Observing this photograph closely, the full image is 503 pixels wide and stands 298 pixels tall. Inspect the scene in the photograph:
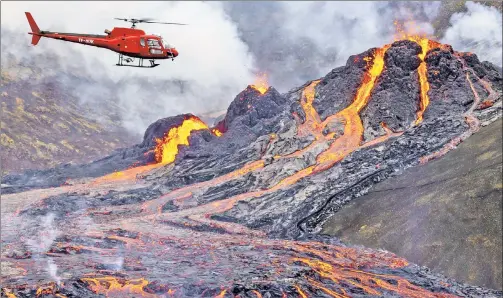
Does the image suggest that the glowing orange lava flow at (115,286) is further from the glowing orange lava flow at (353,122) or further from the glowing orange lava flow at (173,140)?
the glowing orange lava flow at (173,140)

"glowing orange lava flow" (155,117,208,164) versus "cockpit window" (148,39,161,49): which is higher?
"glowing orange lava flow" (155,117,208,164)

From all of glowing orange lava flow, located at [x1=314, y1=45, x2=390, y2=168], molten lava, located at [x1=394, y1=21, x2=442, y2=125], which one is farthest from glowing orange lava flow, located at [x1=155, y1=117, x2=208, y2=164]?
molten lava, located at [x1=394, y1=21, x2=442, y2=125]

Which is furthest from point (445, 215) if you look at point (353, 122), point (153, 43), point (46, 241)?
point (46, 241)

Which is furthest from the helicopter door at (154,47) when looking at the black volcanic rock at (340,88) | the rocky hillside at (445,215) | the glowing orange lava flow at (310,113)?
the black volcanic rock at (340,88)

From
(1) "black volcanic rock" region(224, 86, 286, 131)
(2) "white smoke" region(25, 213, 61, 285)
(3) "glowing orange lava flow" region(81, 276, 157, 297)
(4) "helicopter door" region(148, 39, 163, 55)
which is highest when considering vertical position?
(1) "black volcanic rock" region(224, 86, 286, 131)

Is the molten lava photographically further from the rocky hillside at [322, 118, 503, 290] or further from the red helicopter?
the red helicopter

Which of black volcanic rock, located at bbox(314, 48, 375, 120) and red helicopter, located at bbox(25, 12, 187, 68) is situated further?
black volcanic rock, located at bbox(314, 48, 375, 120)

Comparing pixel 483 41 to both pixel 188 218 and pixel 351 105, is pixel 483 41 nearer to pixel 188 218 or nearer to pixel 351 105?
pixel 351 105

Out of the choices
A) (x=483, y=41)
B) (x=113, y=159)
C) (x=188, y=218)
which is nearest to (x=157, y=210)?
(x=188, y=218)
